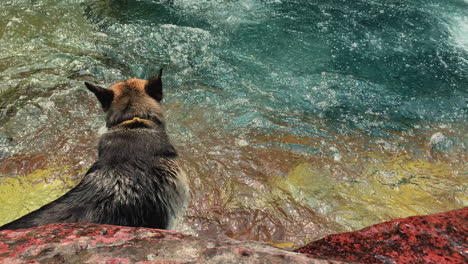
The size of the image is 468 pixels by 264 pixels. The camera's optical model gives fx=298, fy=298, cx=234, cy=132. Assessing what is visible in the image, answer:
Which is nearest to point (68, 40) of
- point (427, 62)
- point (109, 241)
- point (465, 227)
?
point (109, 241)

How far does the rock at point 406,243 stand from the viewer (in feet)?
5.09

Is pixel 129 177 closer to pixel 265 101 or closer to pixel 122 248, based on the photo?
pixel 122 248

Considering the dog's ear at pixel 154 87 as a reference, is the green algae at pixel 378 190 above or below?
below

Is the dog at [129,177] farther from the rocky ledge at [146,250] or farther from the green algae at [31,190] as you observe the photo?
the green algae at [31,190]

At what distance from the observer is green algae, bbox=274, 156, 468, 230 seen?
404cm

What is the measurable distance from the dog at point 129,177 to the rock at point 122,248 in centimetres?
96

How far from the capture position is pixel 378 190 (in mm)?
4438

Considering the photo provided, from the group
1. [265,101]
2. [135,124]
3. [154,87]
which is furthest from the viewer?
[265,101]

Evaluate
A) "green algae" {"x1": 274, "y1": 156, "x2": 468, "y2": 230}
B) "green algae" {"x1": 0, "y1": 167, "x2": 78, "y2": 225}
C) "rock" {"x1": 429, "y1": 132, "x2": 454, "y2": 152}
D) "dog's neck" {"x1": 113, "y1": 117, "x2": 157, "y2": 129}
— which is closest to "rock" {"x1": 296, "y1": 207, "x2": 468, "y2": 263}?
"green algae" {"x1": 274, "y1": 156, "x2": 468, "y2": 230}

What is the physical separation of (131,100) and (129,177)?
4.60 feet

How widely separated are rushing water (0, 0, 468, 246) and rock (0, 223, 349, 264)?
8.17 ft

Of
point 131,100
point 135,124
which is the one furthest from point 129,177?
point 131,100

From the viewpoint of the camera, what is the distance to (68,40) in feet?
23.6

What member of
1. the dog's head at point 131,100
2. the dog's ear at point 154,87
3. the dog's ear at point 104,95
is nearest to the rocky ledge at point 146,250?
Answer: the dog's head at point 131,100
